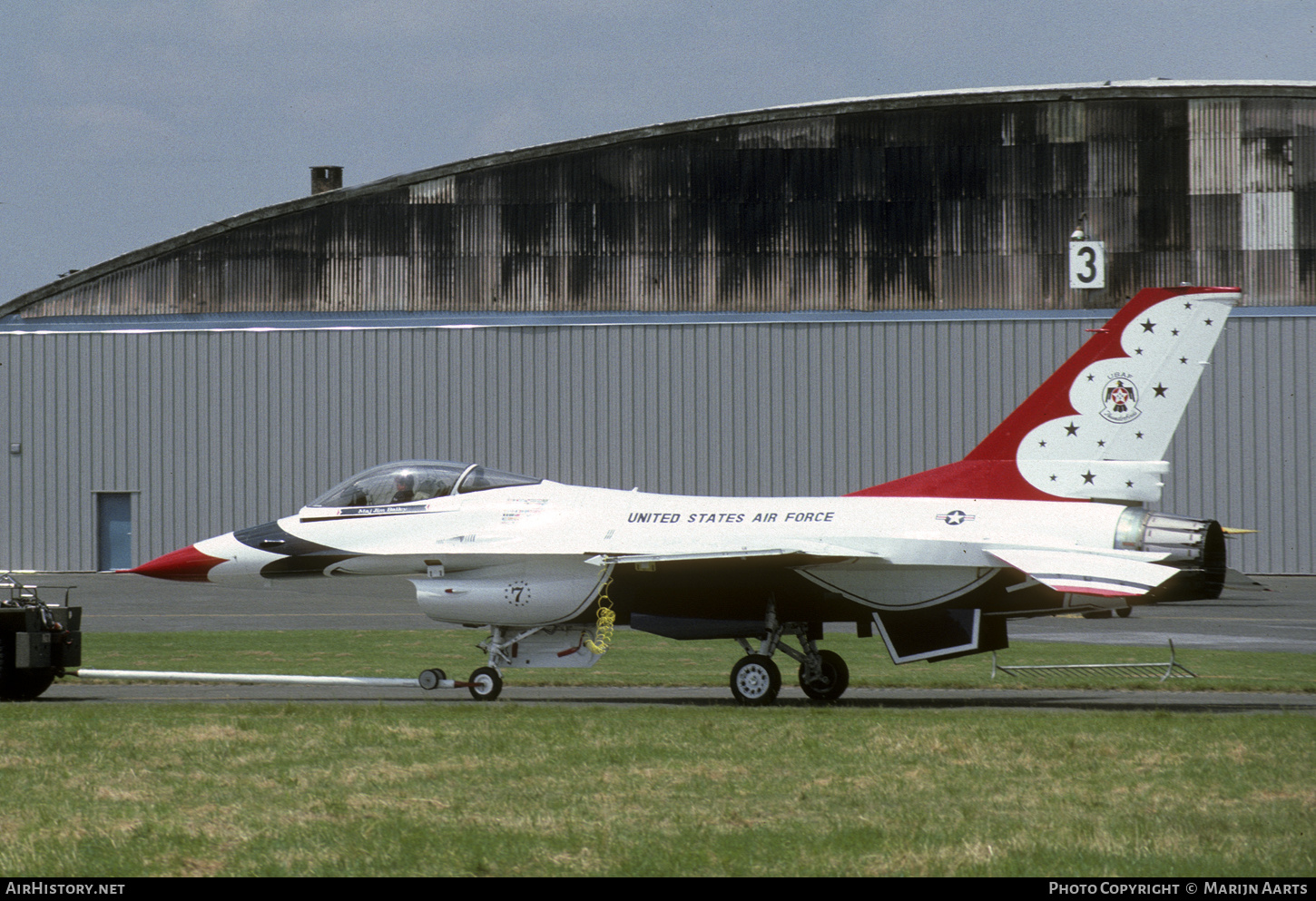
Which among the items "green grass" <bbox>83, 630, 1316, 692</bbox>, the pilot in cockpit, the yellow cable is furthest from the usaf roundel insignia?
the pilot in cockpit

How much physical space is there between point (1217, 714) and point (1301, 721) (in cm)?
88

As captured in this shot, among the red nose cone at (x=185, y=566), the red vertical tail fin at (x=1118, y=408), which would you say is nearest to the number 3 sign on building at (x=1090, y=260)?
the red vertical tail fin at (x=1118, y=408)

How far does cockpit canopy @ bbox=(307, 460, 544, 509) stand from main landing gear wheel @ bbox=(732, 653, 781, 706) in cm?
371

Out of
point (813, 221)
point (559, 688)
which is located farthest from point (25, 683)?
point (813, 221)

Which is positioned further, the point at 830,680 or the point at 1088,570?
the point at 830,680

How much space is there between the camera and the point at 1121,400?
1655 cm

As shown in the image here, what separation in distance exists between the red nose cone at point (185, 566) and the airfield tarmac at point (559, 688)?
155 cm

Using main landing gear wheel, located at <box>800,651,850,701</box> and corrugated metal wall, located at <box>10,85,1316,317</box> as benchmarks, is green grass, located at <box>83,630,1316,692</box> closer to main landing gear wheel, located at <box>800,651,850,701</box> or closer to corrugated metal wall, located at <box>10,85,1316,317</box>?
main landing gear wheel, located at <box>800,651,850,701</box>

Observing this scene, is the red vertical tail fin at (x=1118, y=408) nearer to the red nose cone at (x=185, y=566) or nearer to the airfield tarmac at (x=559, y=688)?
the airfield tarmac at (x=559, y=688)

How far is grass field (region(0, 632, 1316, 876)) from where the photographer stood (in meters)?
8.70

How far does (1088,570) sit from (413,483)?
842 cm

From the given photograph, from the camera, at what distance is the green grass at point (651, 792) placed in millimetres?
8695

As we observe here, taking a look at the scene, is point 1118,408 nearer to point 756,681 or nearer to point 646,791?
point 756,681
